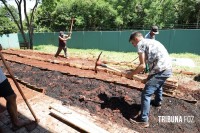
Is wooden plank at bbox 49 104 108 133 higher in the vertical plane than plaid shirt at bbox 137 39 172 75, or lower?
lower

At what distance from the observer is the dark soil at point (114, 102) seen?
4434mm

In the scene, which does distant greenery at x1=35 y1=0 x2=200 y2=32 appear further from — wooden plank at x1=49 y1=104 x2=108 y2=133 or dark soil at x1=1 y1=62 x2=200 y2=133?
wooden plank at x1=49 y1=104 x2=108 y2=133

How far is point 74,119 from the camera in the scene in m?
4.24

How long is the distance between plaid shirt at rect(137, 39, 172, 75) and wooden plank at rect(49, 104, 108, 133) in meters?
1.54

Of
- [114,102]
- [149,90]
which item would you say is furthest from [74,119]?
[149,90]

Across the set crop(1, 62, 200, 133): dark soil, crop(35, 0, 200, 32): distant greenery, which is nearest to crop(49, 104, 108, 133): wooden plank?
crop(1, 62, 200, 133): dark soil

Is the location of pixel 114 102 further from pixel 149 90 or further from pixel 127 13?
pixel 127 13

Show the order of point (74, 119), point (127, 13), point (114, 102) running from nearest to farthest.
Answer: point (74, 119)
point (114, 102)
point (127, 13)

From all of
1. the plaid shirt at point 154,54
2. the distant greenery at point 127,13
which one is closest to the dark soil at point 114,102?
the plaid shirt at point 154,54

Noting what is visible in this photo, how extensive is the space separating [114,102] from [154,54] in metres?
1.56

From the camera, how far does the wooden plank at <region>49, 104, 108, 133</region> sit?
391 centimetres

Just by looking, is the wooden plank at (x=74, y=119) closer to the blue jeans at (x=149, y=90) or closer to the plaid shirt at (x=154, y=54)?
the blue jeans at (x=149, y=90)

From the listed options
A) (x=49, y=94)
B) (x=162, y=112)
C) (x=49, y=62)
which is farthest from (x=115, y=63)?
(x=162, y=112)

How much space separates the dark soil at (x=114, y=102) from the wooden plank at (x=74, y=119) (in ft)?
1.59
